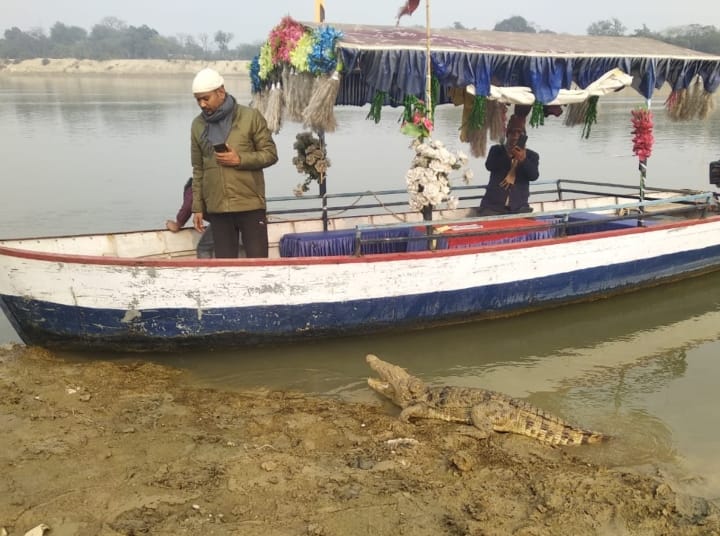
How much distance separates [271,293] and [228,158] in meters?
1.21

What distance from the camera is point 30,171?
16.9m

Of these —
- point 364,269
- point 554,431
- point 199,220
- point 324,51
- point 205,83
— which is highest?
point 324,51

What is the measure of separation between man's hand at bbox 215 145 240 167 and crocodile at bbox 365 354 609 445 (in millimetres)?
2171

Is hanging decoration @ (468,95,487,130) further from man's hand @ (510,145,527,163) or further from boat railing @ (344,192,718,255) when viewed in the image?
boat railing @ (344,192,718,255)

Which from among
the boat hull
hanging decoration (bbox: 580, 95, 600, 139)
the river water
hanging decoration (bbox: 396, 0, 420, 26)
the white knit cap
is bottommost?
the river water

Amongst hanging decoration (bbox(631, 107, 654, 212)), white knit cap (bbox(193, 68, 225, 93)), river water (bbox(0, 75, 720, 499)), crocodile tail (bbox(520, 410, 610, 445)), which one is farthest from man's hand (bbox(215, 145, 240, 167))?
hanging decoration (bbox(631, 107, 654, 212))

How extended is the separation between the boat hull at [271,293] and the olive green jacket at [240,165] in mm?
622

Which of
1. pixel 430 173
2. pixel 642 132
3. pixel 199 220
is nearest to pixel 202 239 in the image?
pixel 199 220

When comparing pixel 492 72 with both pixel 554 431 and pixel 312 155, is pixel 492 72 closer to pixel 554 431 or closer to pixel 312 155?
pixel 312 155

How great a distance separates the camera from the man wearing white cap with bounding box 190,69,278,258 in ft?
17.2

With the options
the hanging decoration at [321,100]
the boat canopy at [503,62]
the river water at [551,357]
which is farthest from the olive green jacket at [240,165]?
the river water at [551,357]

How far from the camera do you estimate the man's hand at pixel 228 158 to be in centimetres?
527

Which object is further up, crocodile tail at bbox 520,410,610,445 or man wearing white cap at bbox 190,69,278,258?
man wearing white cap at bbox 190,69,278,258

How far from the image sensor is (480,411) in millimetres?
4613
